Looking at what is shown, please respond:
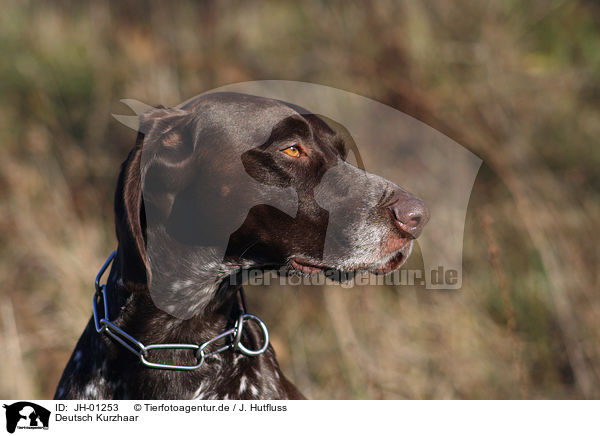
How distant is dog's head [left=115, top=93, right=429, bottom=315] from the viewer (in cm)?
224

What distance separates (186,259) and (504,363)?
252 centimetres

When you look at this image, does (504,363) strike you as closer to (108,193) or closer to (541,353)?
(541,353)

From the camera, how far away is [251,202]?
2279 mm

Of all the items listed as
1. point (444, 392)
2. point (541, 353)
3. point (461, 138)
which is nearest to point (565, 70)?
point (461, 138)

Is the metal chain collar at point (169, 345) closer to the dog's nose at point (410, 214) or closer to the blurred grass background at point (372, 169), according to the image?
the dog's nose at point (410, 214)

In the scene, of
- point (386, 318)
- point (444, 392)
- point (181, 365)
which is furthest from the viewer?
point (386, 318)

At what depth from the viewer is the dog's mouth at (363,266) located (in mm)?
2299

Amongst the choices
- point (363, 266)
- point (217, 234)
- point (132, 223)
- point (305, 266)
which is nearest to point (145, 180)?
point (132, 223)

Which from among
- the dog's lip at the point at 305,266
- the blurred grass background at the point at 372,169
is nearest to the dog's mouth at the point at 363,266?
the dog's lip at the point at 305,266

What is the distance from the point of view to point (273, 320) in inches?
194

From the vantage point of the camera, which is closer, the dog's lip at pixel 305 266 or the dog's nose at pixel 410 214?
the dog's nose at pixel 410 214
